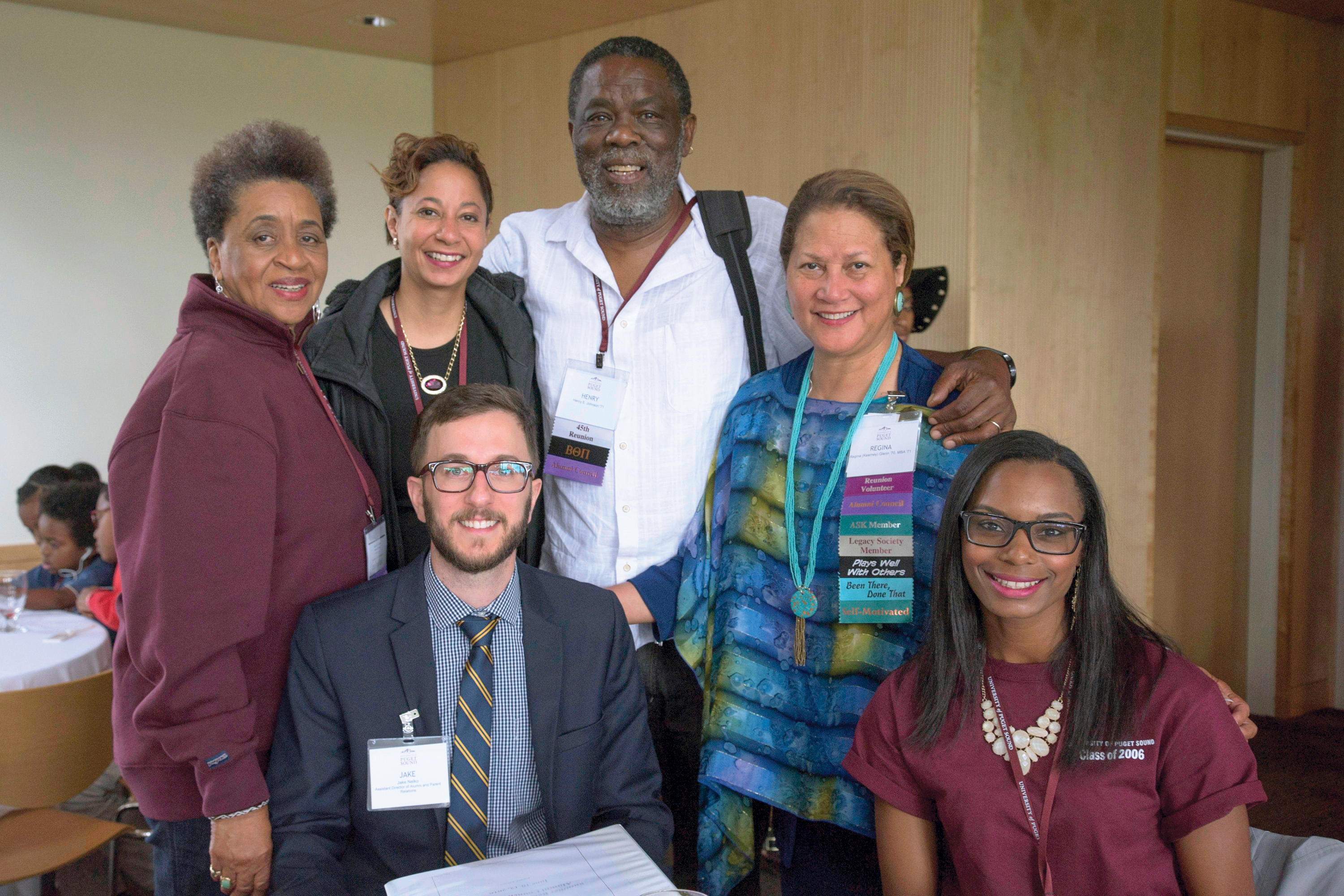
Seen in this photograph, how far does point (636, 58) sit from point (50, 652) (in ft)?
9.98

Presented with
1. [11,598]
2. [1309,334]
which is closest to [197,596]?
[11,598]

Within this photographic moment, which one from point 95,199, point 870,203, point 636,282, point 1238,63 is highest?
point 1238,63

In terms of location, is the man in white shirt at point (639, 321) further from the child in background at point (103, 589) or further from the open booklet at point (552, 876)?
the child in background at point (103, 589)

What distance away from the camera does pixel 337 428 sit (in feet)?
6.84

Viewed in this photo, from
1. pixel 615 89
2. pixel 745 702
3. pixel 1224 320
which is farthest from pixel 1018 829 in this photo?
pixel 1224 320

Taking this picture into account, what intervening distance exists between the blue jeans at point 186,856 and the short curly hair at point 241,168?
1.10m

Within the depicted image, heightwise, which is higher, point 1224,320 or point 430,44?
point 430,44

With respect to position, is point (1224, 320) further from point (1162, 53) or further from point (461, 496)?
point (461, 496)

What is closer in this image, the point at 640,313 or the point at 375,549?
the point at 375,549

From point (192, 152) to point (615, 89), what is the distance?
184 inches

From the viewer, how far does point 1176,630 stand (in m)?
5.72

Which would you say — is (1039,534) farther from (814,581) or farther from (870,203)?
(870,203)

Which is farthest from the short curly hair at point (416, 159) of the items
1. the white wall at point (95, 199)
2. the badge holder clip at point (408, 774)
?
the white wall at point (95, 199)

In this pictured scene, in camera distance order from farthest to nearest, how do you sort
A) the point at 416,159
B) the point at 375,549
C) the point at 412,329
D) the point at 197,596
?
the point at 412,329 < the point at 416,159 < the point at 375,549 < the point at 197,596
